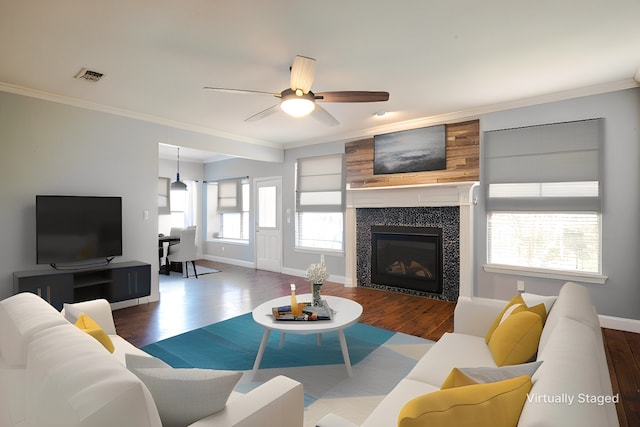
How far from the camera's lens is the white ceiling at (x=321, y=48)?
218cm

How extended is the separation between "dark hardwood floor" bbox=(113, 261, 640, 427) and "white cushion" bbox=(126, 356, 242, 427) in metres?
2.38

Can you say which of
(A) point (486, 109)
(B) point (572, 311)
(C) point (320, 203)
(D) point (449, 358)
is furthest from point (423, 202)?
(B) point (572, 311)

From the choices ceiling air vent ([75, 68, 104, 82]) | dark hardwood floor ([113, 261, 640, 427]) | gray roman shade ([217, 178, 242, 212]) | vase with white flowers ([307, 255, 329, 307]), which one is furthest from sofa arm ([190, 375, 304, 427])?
gray roman shade ([217, 178, 242, 212])

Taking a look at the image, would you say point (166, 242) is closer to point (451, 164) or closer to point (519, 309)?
point (451, 164)

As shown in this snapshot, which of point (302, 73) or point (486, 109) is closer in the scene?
point (302, 73)

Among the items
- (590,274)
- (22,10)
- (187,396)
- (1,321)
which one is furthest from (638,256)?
(22,10)

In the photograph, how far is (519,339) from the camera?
1700 mm

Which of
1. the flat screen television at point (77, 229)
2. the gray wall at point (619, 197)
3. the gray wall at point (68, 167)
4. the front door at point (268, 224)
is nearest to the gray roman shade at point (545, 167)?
the gray wall at point (619, 197)

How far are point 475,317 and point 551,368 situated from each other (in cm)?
148

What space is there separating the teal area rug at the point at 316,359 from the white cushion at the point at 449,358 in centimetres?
53

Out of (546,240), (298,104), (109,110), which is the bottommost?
(546,240)

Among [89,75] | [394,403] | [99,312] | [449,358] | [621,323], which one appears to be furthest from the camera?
[621,323]

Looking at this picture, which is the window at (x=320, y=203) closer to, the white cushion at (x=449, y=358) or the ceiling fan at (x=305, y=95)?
the ceiling fan at (x=305, y=95)

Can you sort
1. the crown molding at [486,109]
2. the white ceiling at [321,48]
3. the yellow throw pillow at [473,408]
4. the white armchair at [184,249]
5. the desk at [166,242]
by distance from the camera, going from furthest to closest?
the desk at [166,242], the white armchair at [184,249], the crown molding at [486,109], the white ceiling at [321,48], the yellow throw pillow at [473,408]
